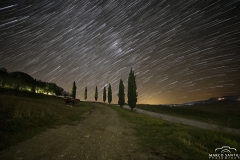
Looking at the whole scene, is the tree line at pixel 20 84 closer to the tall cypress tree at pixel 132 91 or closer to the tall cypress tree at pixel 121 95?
the tall cypress tree at pixel 121 95

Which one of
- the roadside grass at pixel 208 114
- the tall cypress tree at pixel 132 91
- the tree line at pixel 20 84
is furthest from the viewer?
the tree line at pixel 20 84

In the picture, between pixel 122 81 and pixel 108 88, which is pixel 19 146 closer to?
pixel 122 81

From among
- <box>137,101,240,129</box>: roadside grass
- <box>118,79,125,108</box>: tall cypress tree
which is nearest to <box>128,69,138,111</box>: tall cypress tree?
<box>118,79,125,108</box>: tall cypress tree

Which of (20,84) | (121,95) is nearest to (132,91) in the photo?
(121,95)

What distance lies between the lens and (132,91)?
41.1 m

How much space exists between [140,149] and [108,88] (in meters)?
66.0

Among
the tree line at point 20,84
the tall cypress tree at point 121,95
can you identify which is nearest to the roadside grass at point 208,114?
the tall cypress tree at point 121,95

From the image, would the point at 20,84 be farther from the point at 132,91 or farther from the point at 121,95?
the point at 132,91

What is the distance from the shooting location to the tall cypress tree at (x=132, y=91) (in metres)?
39.2

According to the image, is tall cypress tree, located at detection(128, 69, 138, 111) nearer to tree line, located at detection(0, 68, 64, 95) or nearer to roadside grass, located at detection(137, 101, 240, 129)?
roadside grass, located at detection(137, 101, 240, 129)

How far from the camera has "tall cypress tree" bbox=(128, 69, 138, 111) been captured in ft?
129

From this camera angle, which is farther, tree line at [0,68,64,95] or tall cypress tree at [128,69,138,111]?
tree line at [0,68,64,95]

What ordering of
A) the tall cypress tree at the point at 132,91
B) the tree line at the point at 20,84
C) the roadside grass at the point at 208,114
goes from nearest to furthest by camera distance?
the roadside grass at the point at 208,114 → the tall cypress tree at the point at 132,91 → the tree line at the point at 20,84

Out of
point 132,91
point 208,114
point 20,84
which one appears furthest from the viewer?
point 20,84
